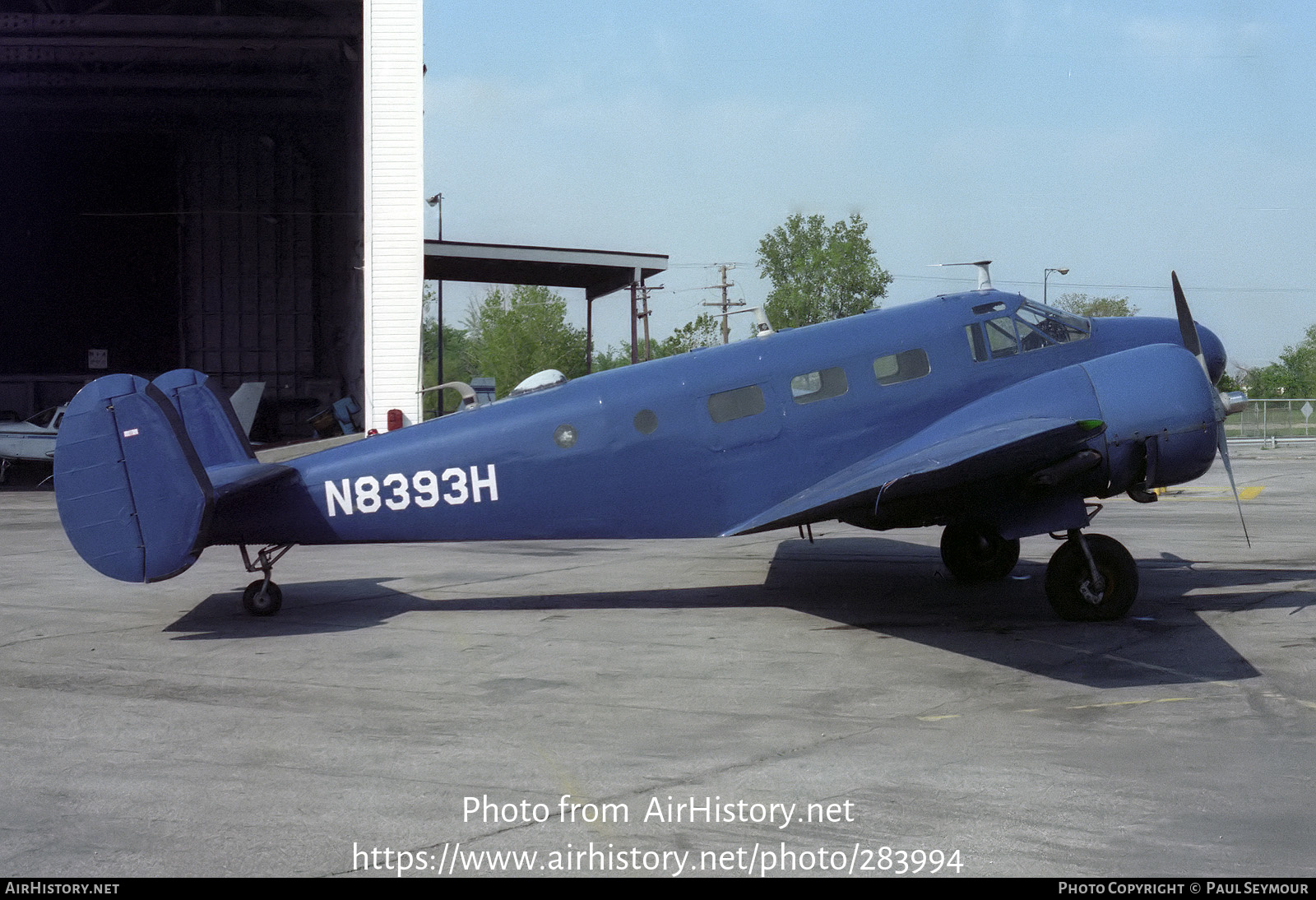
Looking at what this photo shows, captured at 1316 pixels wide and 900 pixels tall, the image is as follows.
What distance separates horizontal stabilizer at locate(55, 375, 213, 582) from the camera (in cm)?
1092

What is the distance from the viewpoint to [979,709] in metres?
8.20

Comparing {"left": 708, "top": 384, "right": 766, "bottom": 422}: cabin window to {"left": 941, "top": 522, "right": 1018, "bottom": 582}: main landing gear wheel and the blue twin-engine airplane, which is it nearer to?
the blue twin-engine airplane

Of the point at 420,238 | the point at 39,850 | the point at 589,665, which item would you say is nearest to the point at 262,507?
the point at 589,665

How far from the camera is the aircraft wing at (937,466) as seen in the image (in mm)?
9602

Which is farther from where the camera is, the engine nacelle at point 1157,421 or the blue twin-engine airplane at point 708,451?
the blue twin-engine airplane at point 708,451

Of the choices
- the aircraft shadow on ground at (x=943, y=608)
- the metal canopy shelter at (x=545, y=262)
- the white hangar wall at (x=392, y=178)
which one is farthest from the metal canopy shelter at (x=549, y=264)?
the aircraft shadow on ground at (x=943, y=608)

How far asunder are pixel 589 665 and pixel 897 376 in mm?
4627

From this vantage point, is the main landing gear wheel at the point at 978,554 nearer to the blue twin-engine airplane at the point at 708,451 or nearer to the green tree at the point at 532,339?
the blue twin-engine airplane at the point at 708,451

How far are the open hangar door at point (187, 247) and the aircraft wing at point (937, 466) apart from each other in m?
30.7

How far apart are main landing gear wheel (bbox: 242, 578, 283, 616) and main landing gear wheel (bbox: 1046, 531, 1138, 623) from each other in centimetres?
822

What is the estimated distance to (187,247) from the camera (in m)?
45.6

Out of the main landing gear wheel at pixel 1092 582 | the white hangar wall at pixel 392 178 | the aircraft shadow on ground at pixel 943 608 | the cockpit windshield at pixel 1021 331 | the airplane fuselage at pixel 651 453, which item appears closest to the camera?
the aircraft shadow on ground at pixel 943 608

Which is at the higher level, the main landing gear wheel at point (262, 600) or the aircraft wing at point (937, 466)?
the aircraft wing at point (937, 466)
